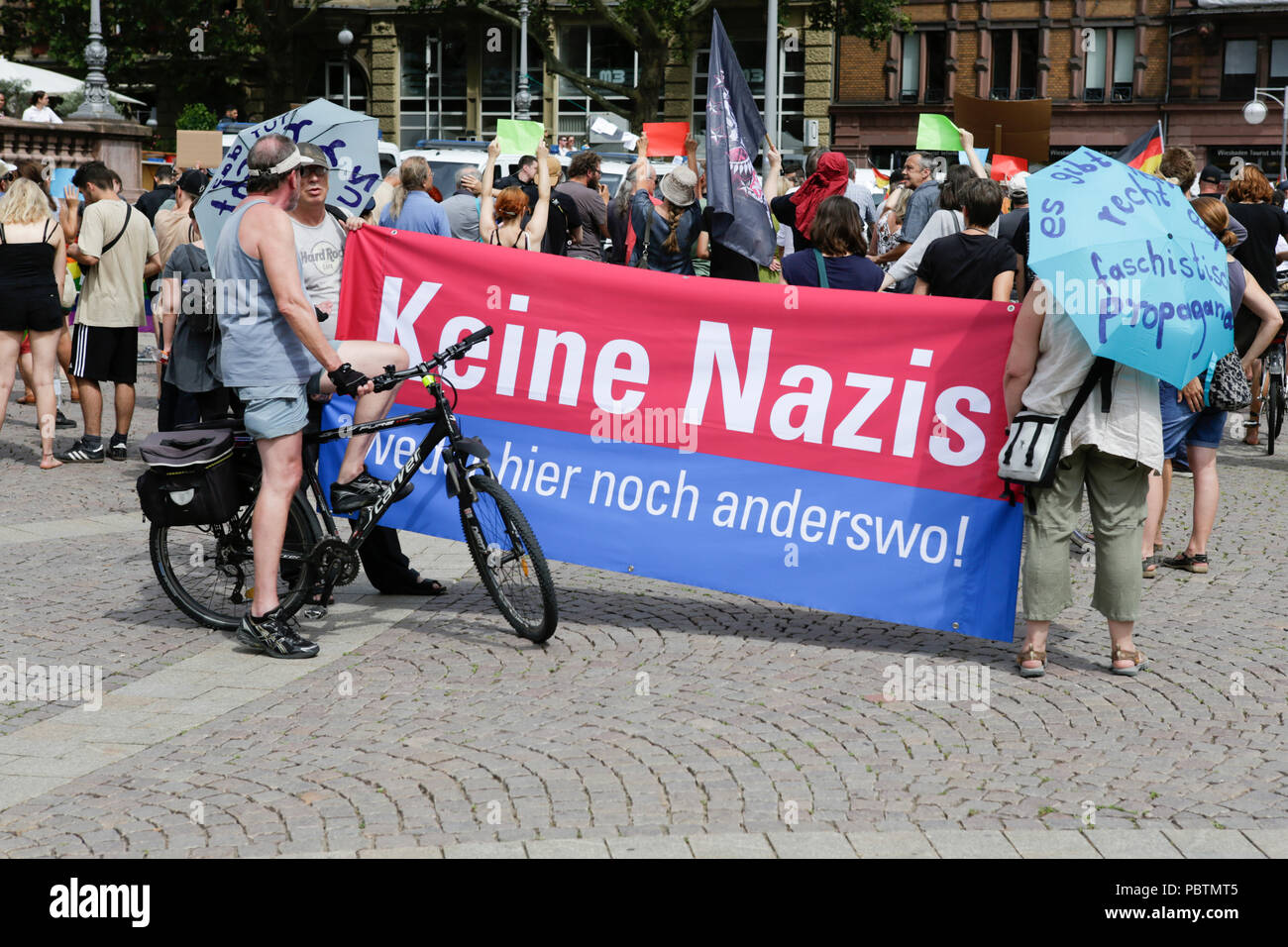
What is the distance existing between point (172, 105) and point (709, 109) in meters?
49.0

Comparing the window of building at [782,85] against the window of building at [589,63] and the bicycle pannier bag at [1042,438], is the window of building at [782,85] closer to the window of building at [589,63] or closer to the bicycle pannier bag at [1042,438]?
the window of building at [589,63]

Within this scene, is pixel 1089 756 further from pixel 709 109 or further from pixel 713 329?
pixel 709 109

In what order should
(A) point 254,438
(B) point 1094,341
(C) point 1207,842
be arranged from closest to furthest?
(C) point 1207,842 → (B) point 1094,341 → (A) point 254,438

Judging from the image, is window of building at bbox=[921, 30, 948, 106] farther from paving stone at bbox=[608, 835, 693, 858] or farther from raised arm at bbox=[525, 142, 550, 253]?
paving stone at bbox=[608, 835, 693, 858]

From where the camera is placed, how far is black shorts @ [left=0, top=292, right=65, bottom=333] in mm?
10719

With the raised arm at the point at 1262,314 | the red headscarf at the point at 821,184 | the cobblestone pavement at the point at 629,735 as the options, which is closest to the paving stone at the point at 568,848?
the cobblestone pavement at the point at 629,735

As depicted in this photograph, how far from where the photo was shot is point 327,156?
8.12 metres

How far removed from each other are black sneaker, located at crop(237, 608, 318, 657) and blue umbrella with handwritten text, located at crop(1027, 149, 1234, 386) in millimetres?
3183

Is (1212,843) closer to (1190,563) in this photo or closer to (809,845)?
(809,845)

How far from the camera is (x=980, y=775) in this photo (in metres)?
4.95

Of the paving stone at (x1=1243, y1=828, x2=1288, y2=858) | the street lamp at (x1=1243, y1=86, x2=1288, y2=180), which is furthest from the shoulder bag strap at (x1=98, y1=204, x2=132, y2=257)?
the street lamp at (x1=1243, y1=86, x2=1288, y2=180)

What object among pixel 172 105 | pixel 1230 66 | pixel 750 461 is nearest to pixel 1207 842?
pixel 750 461

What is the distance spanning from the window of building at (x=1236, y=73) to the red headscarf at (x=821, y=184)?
4470 centimetres

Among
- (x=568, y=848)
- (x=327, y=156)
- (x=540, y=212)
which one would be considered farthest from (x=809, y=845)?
(x=540, y=212)
